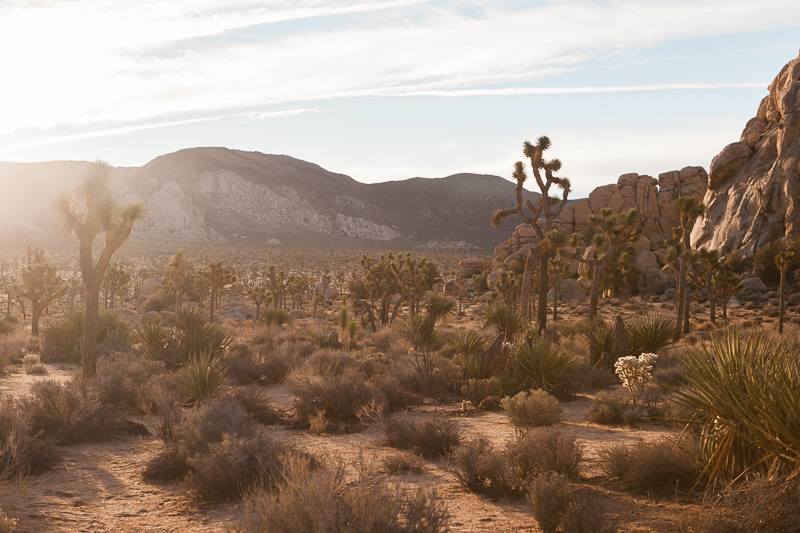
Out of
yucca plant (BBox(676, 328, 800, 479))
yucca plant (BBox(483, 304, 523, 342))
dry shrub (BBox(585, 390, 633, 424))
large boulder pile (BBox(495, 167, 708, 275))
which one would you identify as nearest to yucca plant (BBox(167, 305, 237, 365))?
yucca plant (BBox(483, 304, 523, 342))

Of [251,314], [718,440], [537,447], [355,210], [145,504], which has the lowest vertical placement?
[251,314]

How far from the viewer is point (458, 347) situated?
14.7m

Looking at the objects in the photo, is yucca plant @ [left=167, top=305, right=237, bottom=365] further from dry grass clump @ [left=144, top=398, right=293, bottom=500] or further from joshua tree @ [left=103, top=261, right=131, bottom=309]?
joshua tree @ [left=103, top=261, right=131, bottom=309]

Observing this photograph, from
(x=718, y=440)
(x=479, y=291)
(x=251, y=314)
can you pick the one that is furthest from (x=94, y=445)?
(x=479, y=291)

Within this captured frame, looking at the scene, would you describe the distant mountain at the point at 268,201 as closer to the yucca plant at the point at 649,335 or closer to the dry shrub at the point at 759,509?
the yucca plant at the point at 649,335

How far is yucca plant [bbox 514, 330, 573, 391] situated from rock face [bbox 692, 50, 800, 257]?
45.0 meters

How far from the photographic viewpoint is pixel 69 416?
8641mm

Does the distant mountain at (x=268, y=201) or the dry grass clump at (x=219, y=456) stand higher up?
the distant mountain at (x=268, y=201)

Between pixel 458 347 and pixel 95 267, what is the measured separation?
9397 mm

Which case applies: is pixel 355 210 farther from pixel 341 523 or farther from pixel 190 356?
pixel 341 523

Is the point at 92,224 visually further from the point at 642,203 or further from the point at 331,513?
the point at 642,203

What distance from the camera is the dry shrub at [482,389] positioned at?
12.1 metres

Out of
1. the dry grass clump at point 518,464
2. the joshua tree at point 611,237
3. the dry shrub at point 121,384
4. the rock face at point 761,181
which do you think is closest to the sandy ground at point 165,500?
the dry grass clump at point 518,464

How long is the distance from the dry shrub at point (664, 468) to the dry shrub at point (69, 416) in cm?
775
